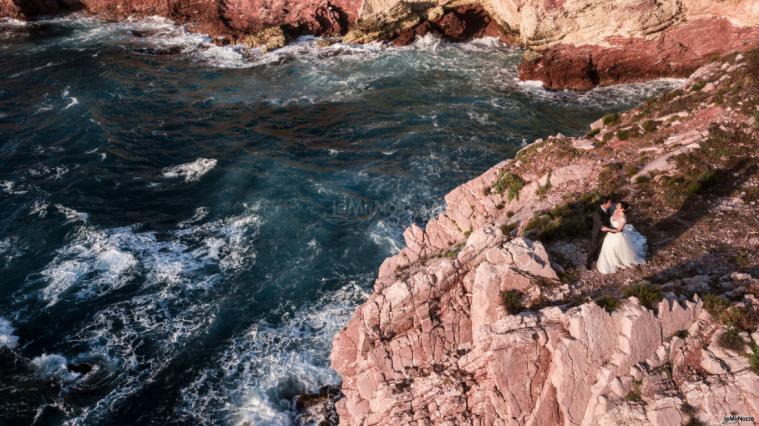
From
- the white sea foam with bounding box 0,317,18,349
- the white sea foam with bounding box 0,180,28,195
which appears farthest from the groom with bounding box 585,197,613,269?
the white sea foam with bounding box 0,180,28,195

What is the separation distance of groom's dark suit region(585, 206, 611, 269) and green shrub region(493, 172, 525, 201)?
18.0 feet

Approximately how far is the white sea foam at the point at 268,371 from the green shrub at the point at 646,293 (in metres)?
10.8

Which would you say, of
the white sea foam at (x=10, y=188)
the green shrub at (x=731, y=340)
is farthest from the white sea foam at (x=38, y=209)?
the green shrub at (x=731, y=340)

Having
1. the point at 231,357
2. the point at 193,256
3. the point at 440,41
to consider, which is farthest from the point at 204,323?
the point at 440,41

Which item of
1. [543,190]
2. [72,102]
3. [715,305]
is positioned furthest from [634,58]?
[72,102]

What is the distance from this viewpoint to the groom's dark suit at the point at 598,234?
46.6 feet

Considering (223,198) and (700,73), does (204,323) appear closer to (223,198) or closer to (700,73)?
(223,198)

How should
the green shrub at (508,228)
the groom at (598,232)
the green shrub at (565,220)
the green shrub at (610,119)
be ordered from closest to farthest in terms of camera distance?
1. the groom at (598,232)
2. the green shrub at (565,220)
3. the green shrub at (508,228)
4. the green shrub at (610,119)

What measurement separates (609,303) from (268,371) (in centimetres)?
1251

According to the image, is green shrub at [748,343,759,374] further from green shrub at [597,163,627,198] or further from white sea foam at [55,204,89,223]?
white sea foam at [55,204,89,223]

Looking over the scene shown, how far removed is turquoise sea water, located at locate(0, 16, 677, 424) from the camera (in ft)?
63.6

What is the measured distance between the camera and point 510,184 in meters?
20.1

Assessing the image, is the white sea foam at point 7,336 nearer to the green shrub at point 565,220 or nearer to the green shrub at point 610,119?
the green shrub at point 565,220

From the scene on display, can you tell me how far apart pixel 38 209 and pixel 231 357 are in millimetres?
16331
